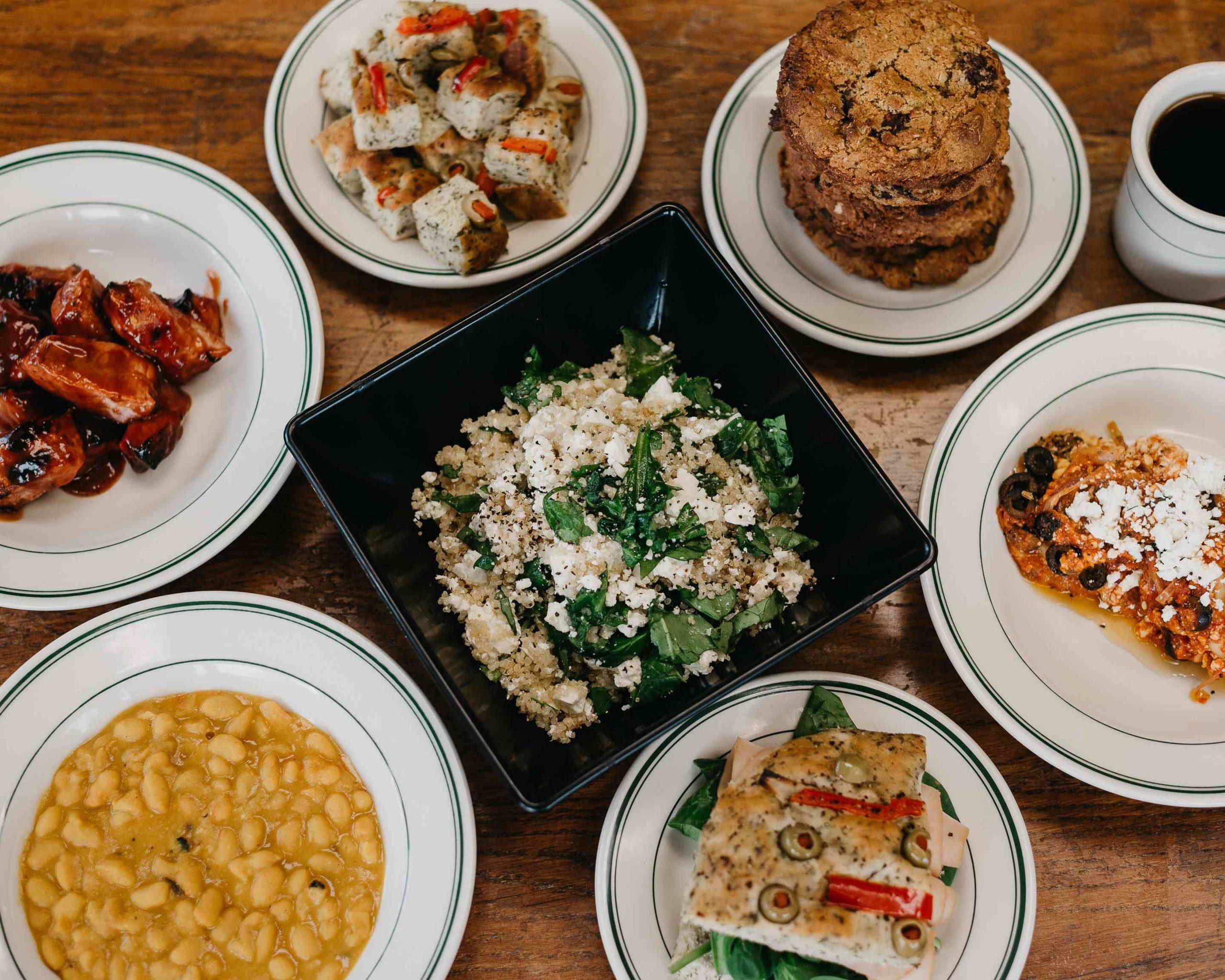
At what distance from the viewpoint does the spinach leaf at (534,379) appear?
2262 mm

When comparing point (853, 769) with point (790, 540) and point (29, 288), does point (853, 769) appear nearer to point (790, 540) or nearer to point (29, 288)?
point (790, 540)

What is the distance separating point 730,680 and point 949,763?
0.57 metres

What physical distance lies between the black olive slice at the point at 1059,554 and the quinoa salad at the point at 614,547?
55 centimetres

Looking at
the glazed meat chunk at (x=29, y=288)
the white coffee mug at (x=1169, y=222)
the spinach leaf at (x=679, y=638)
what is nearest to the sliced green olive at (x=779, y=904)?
the spinach leaf at (x=679, y=638)

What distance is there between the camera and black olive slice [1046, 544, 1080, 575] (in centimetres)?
226

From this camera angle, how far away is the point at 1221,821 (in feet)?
7.70

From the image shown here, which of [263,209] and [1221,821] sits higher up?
[263,209]

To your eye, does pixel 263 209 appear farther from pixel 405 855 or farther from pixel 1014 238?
pixel 1014 238

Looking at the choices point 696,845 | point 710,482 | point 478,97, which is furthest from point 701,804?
point 478,97

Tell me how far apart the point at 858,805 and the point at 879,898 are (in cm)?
16

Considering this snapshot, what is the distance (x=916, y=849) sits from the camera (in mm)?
1888

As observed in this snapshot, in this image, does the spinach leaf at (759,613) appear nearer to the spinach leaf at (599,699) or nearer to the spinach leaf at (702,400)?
the spinach leaf at (599,699)

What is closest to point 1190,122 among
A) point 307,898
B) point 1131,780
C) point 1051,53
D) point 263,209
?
point 1051,53

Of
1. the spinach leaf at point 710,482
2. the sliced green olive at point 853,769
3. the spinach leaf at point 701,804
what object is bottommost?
the spinach leaf at point 701,804
